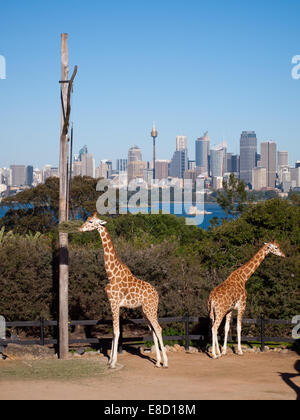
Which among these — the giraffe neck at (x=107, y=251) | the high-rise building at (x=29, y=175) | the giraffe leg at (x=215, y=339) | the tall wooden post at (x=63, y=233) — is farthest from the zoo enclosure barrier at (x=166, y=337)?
the high-rise building at (x=29, y=175)

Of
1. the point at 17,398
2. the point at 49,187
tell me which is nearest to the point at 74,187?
the point at 49,187

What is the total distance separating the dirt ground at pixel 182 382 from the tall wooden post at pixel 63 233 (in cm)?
134

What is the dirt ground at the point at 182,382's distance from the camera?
9320mm

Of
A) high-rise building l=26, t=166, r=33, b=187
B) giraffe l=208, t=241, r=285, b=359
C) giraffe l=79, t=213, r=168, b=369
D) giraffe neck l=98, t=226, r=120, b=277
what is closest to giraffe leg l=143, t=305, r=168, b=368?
giraffe l=79, t=213, r=168, b=369

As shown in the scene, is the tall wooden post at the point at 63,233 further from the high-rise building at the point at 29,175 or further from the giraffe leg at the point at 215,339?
the high-rise building at the point at 29,175

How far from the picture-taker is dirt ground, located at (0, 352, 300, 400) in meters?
9.32

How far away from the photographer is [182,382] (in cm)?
1038

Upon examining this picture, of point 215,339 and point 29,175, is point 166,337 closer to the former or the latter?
point 215,339

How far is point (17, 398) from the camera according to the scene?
905 cm

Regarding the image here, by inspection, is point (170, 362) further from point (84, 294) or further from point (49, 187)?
point (49, 187)

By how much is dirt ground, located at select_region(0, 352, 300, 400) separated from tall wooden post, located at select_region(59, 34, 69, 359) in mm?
1339

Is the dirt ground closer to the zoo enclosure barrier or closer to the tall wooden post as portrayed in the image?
the zoo enclosure barrier

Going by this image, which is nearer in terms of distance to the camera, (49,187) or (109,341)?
(109,341)
